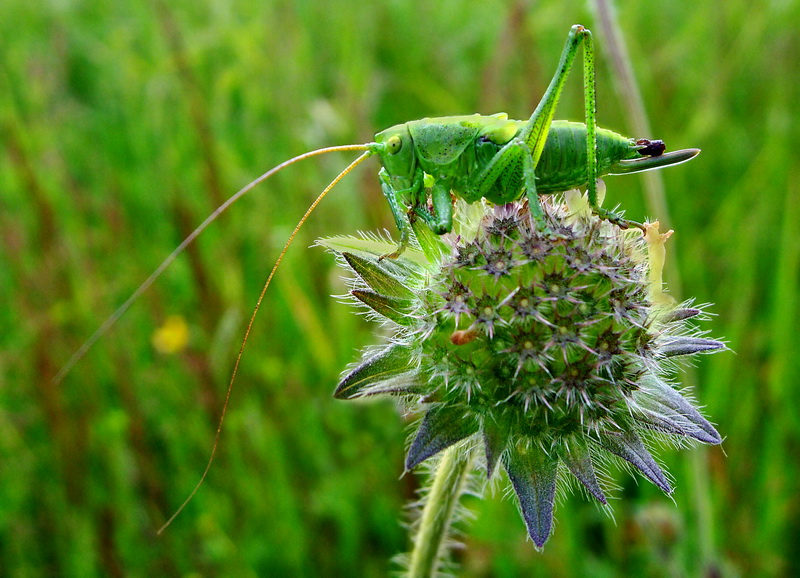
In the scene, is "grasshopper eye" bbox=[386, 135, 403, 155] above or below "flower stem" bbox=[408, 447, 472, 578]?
above

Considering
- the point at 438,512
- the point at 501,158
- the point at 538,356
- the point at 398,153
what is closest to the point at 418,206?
the point at 398,153

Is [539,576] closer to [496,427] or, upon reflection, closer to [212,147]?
[496,427]

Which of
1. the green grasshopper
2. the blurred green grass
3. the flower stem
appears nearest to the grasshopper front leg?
the green grasshopper

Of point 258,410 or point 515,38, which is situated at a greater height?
point 515,38

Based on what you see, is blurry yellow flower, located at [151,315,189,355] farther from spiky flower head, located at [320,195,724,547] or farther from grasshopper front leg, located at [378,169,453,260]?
spiky flower head, located at [320,195,724,547]

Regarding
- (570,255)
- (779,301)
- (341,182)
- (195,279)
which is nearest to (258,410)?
(195,279)

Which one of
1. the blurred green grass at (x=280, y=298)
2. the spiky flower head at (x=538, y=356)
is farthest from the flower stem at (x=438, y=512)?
the blurred green grass at (x=280, y=298)

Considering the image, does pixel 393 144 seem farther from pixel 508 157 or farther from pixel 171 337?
pixel 171 337
